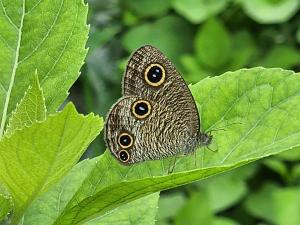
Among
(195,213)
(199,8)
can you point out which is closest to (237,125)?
(195,213)

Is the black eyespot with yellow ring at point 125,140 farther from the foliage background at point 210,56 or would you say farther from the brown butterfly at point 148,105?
the foliage background at point 210,56

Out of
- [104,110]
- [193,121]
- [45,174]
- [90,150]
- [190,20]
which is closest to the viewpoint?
[45,174]

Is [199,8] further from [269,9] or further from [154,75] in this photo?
[154,75]

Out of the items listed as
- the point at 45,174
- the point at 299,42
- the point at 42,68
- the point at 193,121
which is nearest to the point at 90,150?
the point at 299,42

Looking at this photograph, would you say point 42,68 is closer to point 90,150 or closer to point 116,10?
point 90,150

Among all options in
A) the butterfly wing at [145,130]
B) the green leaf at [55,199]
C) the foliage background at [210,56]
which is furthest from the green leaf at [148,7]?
the green leaf at [55,199]

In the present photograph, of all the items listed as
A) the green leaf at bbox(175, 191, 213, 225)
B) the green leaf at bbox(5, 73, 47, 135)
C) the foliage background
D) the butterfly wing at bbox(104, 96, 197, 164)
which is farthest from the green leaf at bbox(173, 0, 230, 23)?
the green leaf at bbox(5, 73, 47, 135)
